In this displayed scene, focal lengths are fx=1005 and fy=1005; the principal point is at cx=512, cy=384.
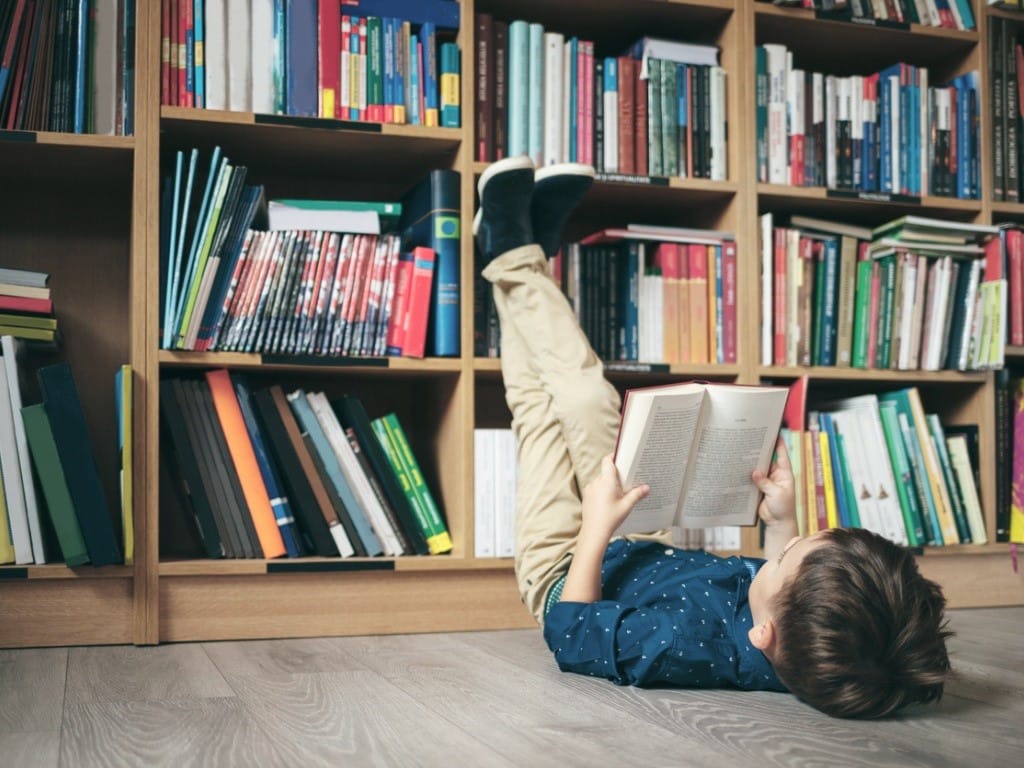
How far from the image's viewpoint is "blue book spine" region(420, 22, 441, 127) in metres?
2.09

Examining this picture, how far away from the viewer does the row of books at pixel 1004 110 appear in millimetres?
2482

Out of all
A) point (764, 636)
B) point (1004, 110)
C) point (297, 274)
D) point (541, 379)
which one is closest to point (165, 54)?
point (297, 274)

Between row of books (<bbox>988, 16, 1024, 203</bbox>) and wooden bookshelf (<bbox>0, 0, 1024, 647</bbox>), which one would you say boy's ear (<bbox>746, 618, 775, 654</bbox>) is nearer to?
wooden bookshelf (<bbox>0, 0, 1024, 647</bbox>)

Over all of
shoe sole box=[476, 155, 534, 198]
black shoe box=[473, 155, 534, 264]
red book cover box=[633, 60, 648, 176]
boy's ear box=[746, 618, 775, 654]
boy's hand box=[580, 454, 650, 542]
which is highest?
red book cover box=[633, 60, 648, 176]

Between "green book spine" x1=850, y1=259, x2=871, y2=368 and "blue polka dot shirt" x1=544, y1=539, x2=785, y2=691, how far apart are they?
944 millimetres

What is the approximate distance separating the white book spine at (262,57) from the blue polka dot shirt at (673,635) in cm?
115

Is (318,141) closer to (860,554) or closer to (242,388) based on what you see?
(242,388)

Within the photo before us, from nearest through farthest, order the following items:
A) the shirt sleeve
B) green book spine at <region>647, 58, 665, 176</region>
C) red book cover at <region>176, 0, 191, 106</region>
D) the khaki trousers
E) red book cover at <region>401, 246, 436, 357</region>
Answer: the shirt sleeve < the khaki trousers < red book cover at <region>176, 0, 191, 106</region> < red book cover at <region>401, 246, 436, 357</region> < green book spine at <region>647, 58, 665, 176</region>

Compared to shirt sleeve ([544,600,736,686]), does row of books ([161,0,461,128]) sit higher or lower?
higher

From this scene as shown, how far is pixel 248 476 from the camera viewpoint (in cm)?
197

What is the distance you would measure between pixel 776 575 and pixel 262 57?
141cm

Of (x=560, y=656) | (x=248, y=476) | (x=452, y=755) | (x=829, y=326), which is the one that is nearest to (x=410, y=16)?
(x=248, y=476)

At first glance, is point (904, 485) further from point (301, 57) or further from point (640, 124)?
Answer: point (301, 57)

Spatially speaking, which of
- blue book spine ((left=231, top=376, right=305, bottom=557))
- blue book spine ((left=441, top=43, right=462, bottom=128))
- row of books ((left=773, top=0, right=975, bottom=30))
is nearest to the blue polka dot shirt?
blue book spine ((left=231, top=376, right=305, bottom=557))
